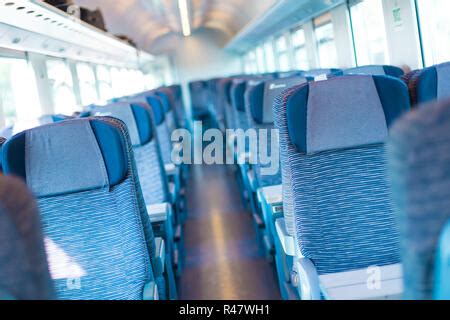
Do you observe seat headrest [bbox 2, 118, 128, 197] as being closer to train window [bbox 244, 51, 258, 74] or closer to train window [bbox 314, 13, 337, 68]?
train window [bbox 314, 13, 337, 68]

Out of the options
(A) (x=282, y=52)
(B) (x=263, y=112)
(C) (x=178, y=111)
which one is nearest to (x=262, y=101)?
(B) (x=263, y=112)

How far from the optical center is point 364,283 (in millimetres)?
2316

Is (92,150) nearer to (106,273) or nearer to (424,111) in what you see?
(106,273)

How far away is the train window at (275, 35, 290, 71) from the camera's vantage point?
595 inches

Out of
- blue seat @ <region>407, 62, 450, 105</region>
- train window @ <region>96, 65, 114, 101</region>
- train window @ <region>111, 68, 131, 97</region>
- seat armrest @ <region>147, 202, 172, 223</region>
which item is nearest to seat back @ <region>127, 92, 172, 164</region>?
seat armrest @ <region>147, 202, 172, 223</region>

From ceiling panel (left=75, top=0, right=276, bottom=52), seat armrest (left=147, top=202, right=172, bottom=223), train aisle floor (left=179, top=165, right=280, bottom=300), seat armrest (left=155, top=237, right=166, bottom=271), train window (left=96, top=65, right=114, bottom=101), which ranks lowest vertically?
train aisle floor (left=179, top=165, right=280, bottom=300)

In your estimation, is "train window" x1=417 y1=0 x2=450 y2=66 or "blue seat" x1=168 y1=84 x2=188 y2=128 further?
"blue seat" x1=168 y1=84 x2=188 y2=128

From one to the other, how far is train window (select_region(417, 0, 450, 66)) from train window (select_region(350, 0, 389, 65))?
1.03m

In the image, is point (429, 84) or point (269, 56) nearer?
point (429, 84)

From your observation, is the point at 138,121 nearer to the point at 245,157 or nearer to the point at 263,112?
the point at 263,112

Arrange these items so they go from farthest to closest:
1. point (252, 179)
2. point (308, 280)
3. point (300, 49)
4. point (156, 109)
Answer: point (300, 49) → point (156, 109) → point (252, 179) → point (308, 280)

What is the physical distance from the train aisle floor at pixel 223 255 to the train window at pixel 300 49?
14.5 ft

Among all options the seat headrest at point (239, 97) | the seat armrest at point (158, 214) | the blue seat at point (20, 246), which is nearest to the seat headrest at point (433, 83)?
the seat armrest at point (158, 214)

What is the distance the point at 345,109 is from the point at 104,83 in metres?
12.4
